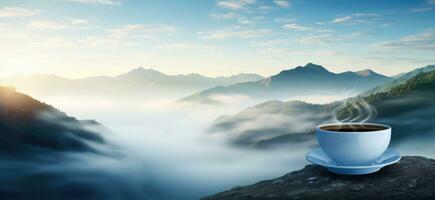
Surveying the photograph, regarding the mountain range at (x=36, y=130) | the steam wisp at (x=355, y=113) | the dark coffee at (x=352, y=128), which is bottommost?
the dark coffee at (x=352, y=128)

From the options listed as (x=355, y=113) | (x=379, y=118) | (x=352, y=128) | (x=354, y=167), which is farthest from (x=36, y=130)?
(x=354, y=167)

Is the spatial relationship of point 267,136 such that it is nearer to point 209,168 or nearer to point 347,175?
point 209,168

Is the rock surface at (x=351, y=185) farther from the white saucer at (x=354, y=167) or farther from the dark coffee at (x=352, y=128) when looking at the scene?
the dark coffee at (x=352, y=128)

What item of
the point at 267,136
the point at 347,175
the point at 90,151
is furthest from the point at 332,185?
the point at 267,136

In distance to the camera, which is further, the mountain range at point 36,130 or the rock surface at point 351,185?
the mountain range at point 36,130

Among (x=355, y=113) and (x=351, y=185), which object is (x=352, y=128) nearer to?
(x=355, y=113)

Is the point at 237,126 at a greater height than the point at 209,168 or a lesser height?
greater

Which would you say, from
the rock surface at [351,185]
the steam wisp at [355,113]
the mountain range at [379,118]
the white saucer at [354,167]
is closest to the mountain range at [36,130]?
the mountain range at [379,118]
